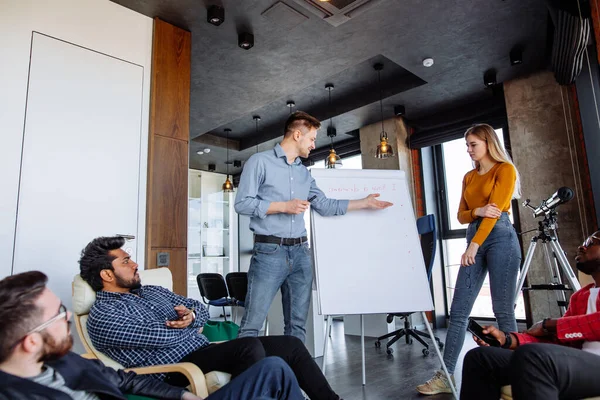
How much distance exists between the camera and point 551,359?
132 centimetres

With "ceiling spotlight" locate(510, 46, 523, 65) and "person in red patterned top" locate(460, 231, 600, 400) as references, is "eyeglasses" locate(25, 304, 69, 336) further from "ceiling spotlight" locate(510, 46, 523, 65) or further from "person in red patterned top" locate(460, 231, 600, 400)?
"ceiling spotlight" locate(510, 46, 523, 65)

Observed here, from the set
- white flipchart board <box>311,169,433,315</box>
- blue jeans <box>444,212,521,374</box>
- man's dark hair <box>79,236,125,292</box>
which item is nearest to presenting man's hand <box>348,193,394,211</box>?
white flipchart board <box>311,169,433,315</box>

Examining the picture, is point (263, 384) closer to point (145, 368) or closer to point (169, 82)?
point (145, 368)

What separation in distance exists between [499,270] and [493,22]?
2591mm

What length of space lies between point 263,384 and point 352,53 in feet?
11.8

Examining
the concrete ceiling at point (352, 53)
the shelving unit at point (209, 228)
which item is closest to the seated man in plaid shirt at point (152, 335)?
the concrete ceiling at point (352, 53)

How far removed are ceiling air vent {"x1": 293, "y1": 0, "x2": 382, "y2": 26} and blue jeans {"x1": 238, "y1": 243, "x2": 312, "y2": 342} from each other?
6.75 ft

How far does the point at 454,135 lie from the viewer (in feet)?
19.3

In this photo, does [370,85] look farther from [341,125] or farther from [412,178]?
[412,178]

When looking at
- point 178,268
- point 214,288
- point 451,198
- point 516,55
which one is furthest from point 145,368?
point 451,198

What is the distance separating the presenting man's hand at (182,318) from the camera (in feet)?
6.00

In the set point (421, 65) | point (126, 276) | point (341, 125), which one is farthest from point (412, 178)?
point (126, 276)

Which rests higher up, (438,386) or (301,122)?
(301,122)

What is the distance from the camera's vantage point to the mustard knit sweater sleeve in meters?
2.35
